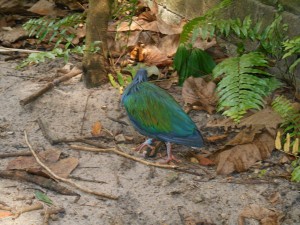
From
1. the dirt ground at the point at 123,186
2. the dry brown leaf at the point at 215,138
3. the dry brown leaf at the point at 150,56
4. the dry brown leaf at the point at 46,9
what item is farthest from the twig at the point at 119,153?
the dry brown leaf at the point at 46,9

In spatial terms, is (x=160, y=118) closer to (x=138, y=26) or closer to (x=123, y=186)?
(x=123, y=186)

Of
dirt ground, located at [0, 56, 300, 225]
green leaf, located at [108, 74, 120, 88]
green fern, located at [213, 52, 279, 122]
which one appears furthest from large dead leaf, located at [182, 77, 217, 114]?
green leaf, located at [108, 74, 120, 88]

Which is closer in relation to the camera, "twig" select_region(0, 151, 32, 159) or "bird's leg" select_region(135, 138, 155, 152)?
"twig" select_region(0, 151, 32, 159)

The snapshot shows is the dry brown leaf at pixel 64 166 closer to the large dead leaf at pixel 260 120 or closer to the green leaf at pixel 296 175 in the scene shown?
the large dead leaf at pixel 260 120

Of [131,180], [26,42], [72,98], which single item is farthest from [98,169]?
[26,42]

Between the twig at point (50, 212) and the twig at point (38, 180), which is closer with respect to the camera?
the twig at point (50, 212)

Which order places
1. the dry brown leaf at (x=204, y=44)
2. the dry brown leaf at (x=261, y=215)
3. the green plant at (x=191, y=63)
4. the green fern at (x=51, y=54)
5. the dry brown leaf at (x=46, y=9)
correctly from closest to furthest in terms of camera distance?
the dry brown leaf at (x=261, y=215) < the green fern at (x=51, y=54) < the green plant at (x=191, y=63) < the dry brown leaf at (x=204, y=44) < the dry brown leaf at (x=46, y=9)

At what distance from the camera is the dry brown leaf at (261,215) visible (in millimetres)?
4090

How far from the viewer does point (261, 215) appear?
4168 millimetres

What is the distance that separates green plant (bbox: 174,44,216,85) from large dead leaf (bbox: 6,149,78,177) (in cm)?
153

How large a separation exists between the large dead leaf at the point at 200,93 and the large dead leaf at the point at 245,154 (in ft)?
2.15

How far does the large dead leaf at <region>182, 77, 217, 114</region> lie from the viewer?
17.6 feet

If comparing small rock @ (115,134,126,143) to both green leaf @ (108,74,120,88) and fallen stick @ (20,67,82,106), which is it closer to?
green leaf @ (108,74,120,88)

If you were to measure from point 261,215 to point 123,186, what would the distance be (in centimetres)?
97
